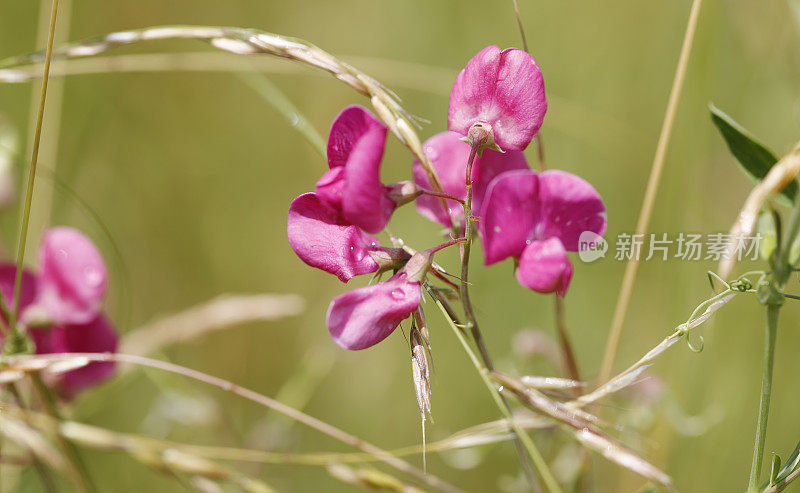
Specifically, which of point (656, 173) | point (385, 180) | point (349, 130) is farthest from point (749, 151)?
point (385, 180)

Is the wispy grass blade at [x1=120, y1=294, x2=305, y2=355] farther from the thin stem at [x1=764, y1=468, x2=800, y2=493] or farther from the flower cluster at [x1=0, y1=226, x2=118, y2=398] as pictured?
the thin stem at [x1=764, y1=468, x2=800, y2=493]

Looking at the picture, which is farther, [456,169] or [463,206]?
[456,169]

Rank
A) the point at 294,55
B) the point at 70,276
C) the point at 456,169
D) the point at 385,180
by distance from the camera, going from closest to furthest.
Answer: the point at 294,55
the point at 456,169
the point at 70,276
the point at 385,180

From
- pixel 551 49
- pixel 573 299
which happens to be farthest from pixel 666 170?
pixel 551 49

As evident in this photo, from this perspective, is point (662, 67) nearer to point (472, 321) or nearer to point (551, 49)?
point (551, 49)

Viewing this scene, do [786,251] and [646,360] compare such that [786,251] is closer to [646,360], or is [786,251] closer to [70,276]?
[646,360]

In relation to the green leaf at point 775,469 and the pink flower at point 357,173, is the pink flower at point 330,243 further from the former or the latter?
the green leaf at point 775,469

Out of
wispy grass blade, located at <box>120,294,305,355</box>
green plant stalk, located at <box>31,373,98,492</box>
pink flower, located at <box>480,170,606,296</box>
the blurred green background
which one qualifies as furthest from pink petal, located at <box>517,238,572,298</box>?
the blurred green background
